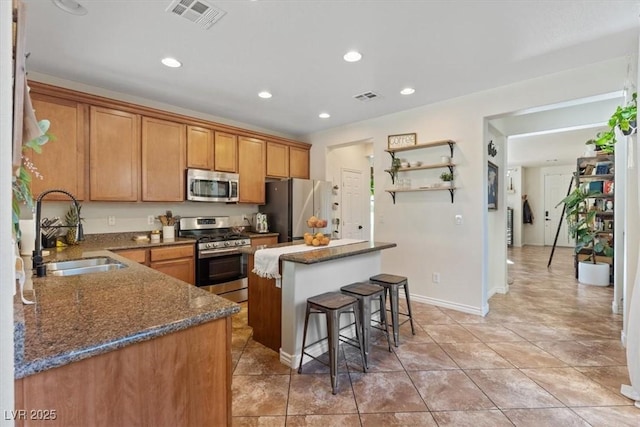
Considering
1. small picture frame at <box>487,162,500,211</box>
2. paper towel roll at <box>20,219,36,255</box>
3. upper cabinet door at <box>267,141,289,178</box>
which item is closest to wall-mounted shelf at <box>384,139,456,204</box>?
small picture frame at <box>487,162,500,211</box>

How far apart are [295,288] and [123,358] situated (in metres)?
1.57

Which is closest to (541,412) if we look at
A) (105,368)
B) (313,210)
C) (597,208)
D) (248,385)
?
(248,385)

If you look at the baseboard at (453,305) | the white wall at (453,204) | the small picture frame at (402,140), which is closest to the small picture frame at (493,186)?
the white wall at (453,204)

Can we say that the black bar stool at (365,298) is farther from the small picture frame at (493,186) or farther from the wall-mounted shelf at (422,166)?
the small picture frame at (493,186)

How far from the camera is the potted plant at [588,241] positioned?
191 inches

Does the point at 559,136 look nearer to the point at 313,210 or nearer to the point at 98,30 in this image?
the point at 313,210

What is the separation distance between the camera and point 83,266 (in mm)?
2338

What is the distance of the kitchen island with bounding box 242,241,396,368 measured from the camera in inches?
96.1

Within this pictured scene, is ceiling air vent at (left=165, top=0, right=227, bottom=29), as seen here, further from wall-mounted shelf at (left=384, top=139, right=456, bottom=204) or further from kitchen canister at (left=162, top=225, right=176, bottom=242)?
wall-mounted shelf at (left=384, top=139, right=456, bottom=204)

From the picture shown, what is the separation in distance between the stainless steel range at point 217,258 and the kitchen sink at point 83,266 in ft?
4.35

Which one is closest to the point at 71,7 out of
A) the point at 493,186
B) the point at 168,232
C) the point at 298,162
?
the point at 168,232

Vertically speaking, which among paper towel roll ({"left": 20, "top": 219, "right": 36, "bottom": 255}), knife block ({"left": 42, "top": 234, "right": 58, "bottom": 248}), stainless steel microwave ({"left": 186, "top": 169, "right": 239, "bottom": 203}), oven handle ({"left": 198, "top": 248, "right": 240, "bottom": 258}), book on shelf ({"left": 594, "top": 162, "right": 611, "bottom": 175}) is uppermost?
book on shelf ({"left": 594, "top": 162, "right": 611, "bottom": 175})

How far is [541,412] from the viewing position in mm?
1896

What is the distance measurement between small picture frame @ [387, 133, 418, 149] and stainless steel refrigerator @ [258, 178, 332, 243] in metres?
1.28
